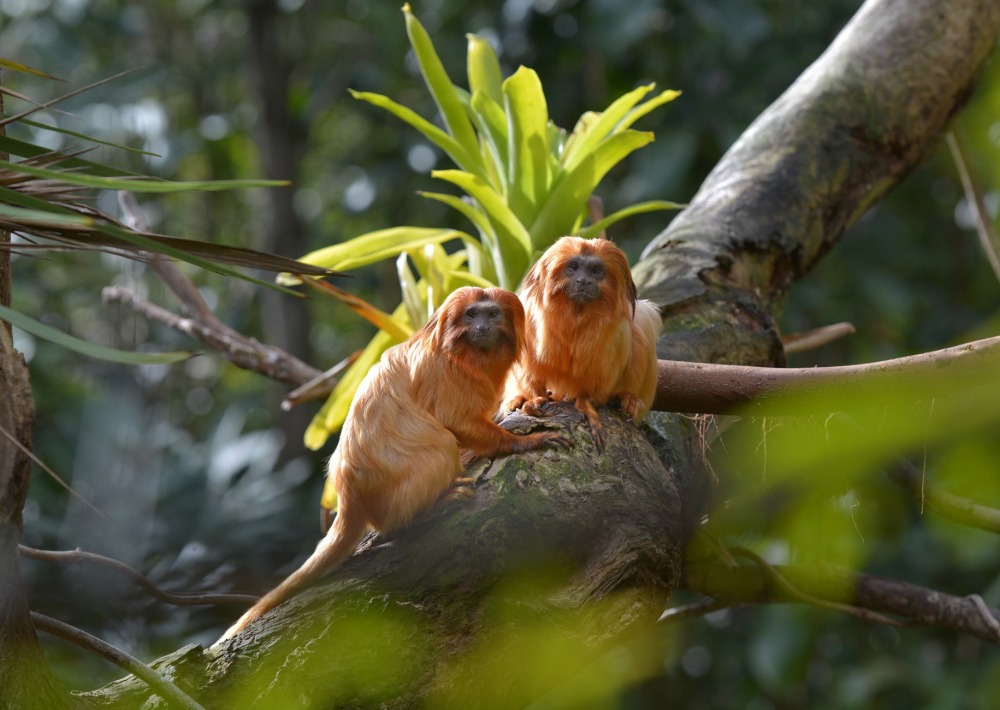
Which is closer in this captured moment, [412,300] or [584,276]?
[584,276]

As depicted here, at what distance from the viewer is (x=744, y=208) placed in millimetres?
3668

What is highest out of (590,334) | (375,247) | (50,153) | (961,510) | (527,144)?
(50,153)

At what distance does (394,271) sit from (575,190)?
4949 mm

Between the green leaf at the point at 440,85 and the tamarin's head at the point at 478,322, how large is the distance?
4.00 ft

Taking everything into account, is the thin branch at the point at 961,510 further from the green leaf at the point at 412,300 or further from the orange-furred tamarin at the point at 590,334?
the green leaf at the point at 412,300

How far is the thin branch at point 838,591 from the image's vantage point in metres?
3.31

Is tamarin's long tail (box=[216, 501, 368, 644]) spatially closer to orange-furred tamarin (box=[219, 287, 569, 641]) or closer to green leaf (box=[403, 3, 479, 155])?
orange-furred tamarin (box=[219, 287, 569, 641])

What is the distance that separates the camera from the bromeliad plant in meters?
3.37

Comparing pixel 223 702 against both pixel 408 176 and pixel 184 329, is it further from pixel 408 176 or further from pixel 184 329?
pixel 408 176

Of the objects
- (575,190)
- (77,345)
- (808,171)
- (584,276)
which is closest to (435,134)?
(575,190)

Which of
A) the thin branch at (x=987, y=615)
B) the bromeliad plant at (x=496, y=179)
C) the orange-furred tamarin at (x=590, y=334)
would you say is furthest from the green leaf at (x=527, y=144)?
the thin branch at (x=987, y=615)

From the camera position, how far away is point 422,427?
7.81ft

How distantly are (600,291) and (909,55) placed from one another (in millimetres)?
2395

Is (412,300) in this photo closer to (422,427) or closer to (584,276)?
(584,276)
